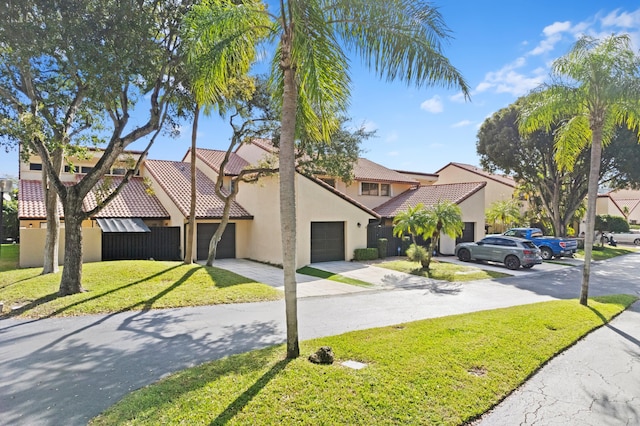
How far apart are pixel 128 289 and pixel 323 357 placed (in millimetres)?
8654

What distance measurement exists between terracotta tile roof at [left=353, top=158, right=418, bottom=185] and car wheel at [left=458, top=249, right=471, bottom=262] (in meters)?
9.68

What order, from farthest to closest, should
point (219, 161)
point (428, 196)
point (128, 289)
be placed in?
point (428, 196) < point (219, 161) < point (128, 289)

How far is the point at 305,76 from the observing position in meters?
6.27

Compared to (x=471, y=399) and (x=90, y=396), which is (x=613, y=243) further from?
(x=90, y=396)

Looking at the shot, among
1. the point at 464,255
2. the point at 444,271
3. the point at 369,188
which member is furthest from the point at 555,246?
the point at 369,188

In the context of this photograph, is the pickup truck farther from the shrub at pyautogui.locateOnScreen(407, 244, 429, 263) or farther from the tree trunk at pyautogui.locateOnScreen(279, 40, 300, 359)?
the tree trunk at pyautogui.locateOnScreen(279, 40, 300, 359)

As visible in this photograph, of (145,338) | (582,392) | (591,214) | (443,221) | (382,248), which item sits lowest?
(582,392)

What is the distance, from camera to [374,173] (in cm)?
3225

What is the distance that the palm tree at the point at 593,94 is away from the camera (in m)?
11.0

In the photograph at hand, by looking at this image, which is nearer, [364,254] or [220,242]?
[364,254]

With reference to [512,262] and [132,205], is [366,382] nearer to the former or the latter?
[512,262]

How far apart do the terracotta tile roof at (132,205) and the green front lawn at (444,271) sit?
43.3ft

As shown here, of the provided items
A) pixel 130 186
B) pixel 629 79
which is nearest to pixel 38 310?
pixel 130 186

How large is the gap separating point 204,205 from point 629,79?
62.6 ft
